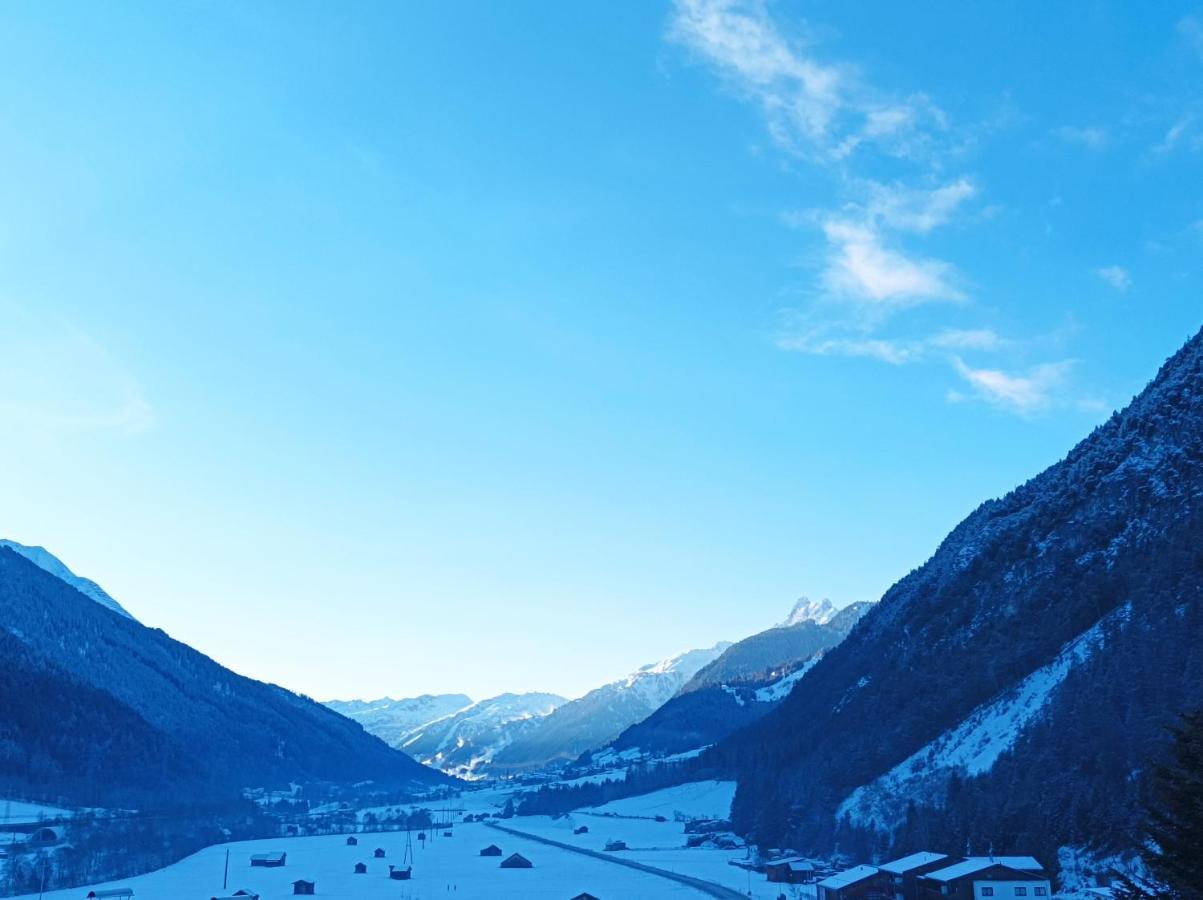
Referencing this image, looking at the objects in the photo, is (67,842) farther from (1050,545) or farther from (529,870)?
(1050,545)

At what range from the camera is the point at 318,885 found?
131 metres

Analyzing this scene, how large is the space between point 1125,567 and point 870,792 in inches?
1734

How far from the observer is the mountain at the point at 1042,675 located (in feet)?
325

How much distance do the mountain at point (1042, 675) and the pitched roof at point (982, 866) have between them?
25.5ft

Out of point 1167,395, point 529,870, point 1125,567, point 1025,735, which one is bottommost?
point 529,870

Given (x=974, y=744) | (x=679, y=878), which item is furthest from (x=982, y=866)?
(x=679, y=878)

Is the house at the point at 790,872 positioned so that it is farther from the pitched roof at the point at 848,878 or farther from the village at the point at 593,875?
the pitched roof at the point at 848,878

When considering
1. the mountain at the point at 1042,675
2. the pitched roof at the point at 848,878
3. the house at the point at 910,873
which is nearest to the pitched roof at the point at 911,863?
the house at the point at 910,873

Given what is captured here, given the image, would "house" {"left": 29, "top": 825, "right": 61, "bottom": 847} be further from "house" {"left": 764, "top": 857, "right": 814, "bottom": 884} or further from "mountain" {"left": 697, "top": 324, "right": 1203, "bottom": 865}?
"mountain" {"left": 697, "top": 324, "right": 1203, "bottom": 865}

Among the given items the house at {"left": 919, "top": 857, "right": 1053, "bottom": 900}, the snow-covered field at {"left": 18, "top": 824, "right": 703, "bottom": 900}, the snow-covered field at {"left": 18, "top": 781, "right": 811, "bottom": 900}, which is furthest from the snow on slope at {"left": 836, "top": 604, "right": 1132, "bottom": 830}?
the house at {"left": 919, "top": 857, "right": 1053, "bottom": 900}

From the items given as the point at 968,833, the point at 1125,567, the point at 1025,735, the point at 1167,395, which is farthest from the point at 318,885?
the point at 1167,395

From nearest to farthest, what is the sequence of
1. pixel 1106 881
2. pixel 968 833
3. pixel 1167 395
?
1. pixel 1106 881
2. pixel 968 833
3. pixel 1167 395

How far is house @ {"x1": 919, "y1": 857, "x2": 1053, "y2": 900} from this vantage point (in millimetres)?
80188

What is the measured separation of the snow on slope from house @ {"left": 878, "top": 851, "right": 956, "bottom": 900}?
29309mm
